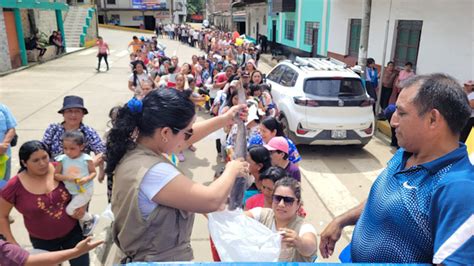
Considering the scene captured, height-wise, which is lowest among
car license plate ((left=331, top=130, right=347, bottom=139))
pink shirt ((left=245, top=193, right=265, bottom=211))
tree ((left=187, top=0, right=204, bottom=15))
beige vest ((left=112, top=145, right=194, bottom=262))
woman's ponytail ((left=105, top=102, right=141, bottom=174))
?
car license plate ((left=331, top=130, right=347, bottom=139))

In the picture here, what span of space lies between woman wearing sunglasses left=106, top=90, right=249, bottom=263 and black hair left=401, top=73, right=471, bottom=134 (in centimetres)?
90

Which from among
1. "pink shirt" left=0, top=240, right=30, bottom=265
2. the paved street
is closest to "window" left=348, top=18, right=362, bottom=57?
the paved street

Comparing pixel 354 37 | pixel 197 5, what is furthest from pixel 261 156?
pixel 197 5

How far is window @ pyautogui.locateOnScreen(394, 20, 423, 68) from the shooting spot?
9612 millimetres

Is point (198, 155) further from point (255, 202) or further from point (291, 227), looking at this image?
point (291, 227)

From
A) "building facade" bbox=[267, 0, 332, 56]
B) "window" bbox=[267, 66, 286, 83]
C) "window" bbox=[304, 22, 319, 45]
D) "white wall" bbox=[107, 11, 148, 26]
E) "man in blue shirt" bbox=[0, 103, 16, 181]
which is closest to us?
"man in blue shirt" bbox=[0, 103, 16, 181]

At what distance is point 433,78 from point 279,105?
5.79m

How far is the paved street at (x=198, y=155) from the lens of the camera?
4938mm

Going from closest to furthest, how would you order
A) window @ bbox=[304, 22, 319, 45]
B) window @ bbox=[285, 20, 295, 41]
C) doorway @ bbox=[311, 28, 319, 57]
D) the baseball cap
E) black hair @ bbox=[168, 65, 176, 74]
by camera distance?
the baseball cap, black hair @ bbox=[168, 65, 176, 74], doorway @ bbox=[311, 28, 319, 57], window @ bbox=[304, 22, 319, 45], window @ bbox=[285, 20, 295, 41]

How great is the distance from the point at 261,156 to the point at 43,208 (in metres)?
1.88

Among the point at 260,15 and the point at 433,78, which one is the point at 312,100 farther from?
the point at 260,15

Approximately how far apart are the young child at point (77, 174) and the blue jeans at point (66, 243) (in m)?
0.07

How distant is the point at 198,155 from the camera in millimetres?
7152

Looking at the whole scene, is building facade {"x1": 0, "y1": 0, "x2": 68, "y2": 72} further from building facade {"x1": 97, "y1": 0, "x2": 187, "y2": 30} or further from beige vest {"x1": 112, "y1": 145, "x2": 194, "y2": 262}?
building facade {"x1": 97, "y1": 0, "x2": 187, "y2": 30}
